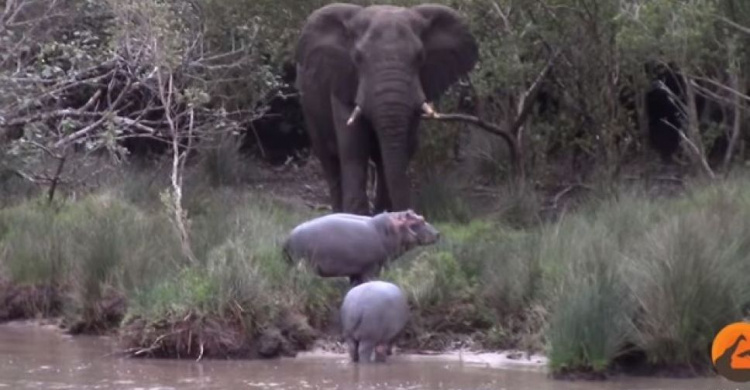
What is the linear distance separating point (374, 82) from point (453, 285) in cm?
328

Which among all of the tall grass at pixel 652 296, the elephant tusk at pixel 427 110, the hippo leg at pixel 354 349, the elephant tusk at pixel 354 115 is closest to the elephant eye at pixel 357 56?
the elephant tusk at pixel 354 115

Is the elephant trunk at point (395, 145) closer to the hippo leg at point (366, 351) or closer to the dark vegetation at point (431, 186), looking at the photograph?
the dark vegetation at point (431, 186)

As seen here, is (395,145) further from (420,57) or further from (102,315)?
(102,315)

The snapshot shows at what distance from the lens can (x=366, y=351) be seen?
12.2 m

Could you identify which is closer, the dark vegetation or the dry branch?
the dark vegetation

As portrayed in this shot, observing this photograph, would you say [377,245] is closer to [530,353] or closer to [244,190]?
[530,353]

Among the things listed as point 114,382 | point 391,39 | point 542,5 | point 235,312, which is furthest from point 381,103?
point 114,382

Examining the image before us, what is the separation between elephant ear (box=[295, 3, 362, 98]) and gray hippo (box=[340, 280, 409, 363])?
15.7ft

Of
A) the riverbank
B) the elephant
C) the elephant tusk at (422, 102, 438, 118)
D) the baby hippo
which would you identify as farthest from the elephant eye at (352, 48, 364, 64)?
the baby hippo

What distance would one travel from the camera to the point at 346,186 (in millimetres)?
16797

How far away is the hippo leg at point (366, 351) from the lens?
40.0 ft

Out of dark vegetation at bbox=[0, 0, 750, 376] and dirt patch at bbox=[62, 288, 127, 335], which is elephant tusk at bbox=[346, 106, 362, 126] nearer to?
dark vegetation at bbox=[0, 0, 750, 376]

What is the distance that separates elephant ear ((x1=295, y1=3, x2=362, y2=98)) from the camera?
16.8 metres

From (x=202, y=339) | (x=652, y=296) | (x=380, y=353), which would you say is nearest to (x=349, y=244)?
(x=380, y=353)
